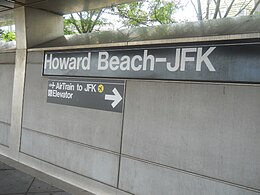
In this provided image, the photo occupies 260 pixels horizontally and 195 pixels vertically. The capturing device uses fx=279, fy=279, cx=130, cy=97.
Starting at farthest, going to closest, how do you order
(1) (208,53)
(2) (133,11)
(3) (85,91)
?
(2) (133,11) < (3) (85,91) < (1) (208,53)

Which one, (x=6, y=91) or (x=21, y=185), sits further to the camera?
(x=6, y=91)

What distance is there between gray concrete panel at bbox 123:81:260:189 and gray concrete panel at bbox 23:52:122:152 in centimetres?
29

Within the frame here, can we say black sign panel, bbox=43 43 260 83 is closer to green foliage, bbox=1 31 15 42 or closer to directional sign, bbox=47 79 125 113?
directional sign, bbox=47 79 125 113

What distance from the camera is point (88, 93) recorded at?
422 centimetres

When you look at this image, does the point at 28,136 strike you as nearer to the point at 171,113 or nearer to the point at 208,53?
the point at 171,113

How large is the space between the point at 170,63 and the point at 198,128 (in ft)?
2.69

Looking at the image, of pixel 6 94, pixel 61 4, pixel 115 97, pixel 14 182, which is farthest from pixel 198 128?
pixel 6 94

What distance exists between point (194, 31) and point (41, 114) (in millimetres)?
3045

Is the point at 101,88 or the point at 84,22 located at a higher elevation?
the point at 84,22

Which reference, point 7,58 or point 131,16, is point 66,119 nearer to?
point 7,58

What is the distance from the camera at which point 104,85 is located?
4.01 meters

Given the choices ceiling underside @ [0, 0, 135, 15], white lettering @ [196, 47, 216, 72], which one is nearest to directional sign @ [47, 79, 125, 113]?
white lettering @ [196, 47, 216, 72]

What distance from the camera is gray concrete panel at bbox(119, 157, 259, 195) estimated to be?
295cm

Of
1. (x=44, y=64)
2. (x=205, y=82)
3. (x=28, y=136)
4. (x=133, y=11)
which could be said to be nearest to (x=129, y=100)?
(x=205, y=82)
